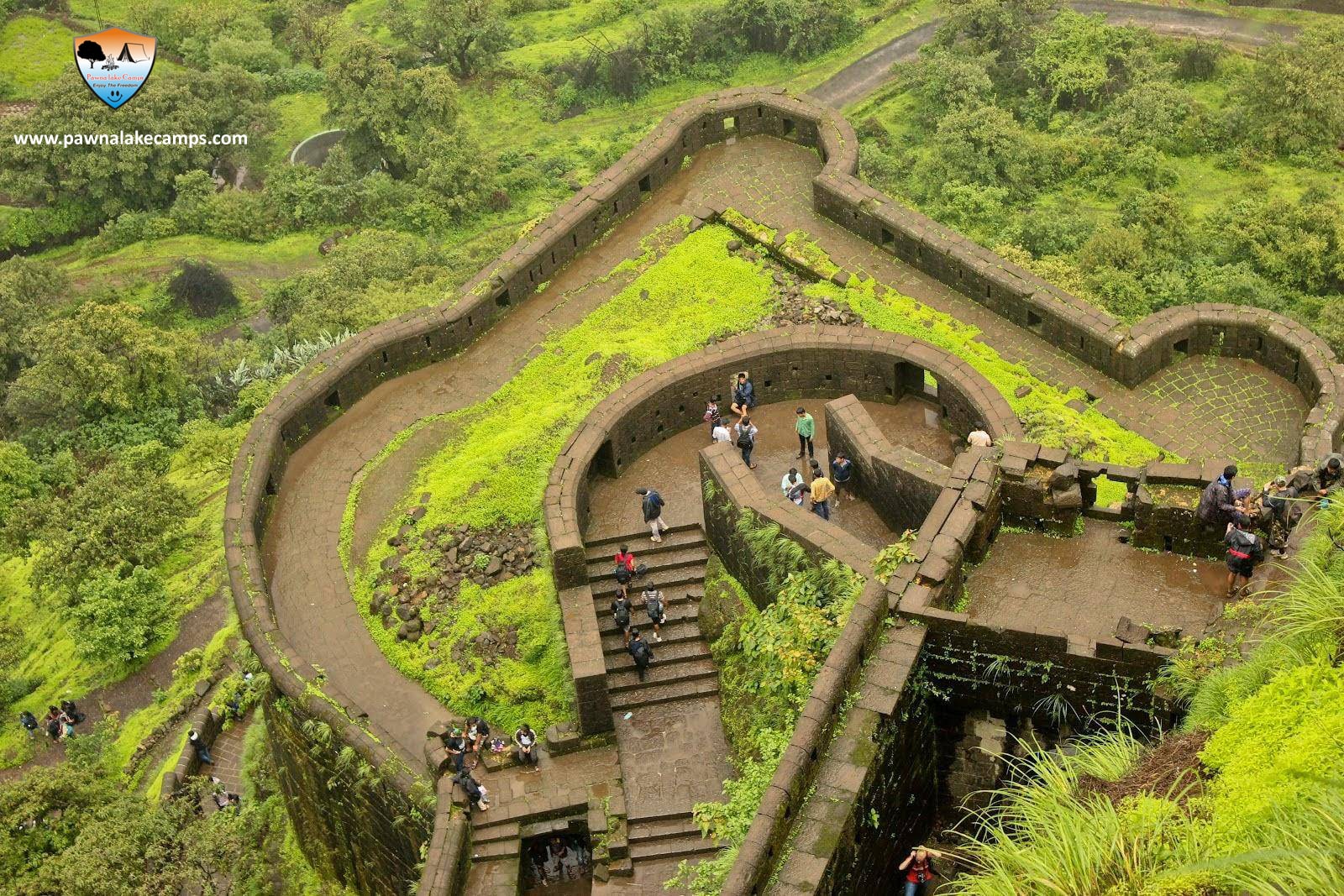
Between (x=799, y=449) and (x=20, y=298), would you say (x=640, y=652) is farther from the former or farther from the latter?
(x=20, y=298)

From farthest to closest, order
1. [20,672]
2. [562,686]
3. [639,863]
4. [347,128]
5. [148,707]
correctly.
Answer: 1. [347,128]
2. [20,672]
3. [148,707]
4. [562,686]
5. [639,863]

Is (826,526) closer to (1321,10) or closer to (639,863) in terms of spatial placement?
(639,863)

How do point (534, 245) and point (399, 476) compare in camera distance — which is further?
point (534, 245)

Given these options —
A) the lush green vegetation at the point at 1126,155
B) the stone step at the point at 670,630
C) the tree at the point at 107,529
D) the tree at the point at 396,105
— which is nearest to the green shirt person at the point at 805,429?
the stone step at the point at 670,630

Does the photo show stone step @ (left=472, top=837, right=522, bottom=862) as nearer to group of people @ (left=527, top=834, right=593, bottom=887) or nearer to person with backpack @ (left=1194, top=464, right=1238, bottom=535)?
group of people @ (left=527, top=834, right=593, bottom=887)

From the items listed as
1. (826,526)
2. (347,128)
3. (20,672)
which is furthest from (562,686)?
(347,128)

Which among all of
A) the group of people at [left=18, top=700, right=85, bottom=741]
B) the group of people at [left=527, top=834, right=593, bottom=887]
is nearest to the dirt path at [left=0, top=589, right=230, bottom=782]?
the group of people at [left=18, top=700, right=85, bottom=741]
